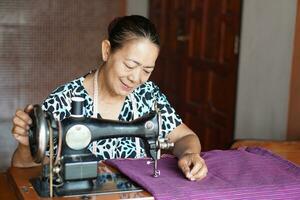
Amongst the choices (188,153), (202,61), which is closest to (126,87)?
(188,153)

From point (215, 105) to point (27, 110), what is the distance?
2.62 m

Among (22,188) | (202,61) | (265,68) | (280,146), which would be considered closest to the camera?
(22,188)

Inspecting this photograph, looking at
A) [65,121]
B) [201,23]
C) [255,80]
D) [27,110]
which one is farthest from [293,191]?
[201,23]

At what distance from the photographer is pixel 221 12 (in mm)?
3852

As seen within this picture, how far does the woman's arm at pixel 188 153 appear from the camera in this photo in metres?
1.58

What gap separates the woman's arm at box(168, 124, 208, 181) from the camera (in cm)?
158

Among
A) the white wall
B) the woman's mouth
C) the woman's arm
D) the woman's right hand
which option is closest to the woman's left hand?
the woman's arm

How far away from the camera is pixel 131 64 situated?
74.5 inches

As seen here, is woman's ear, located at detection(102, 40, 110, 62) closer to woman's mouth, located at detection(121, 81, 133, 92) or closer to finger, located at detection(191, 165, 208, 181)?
woman's mouth, located at detection(121, 81, 133, 92)

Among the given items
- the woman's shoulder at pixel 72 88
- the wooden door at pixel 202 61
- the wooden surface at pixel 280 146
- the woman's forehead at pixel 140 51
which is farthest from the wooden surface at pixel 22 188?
the wooden door at pixel 202 61

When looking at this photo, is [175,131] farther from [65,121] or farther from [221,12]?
[221,12]

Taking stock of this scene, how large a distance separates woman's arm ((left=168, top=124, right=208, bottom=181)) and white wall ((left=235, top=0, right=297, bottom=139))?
1.30 meters

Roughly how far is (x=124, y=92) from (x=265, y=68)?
1610 millimetres

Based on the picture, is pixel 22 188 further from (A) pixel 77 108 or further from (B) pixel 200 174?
(B) pixel 200 174
